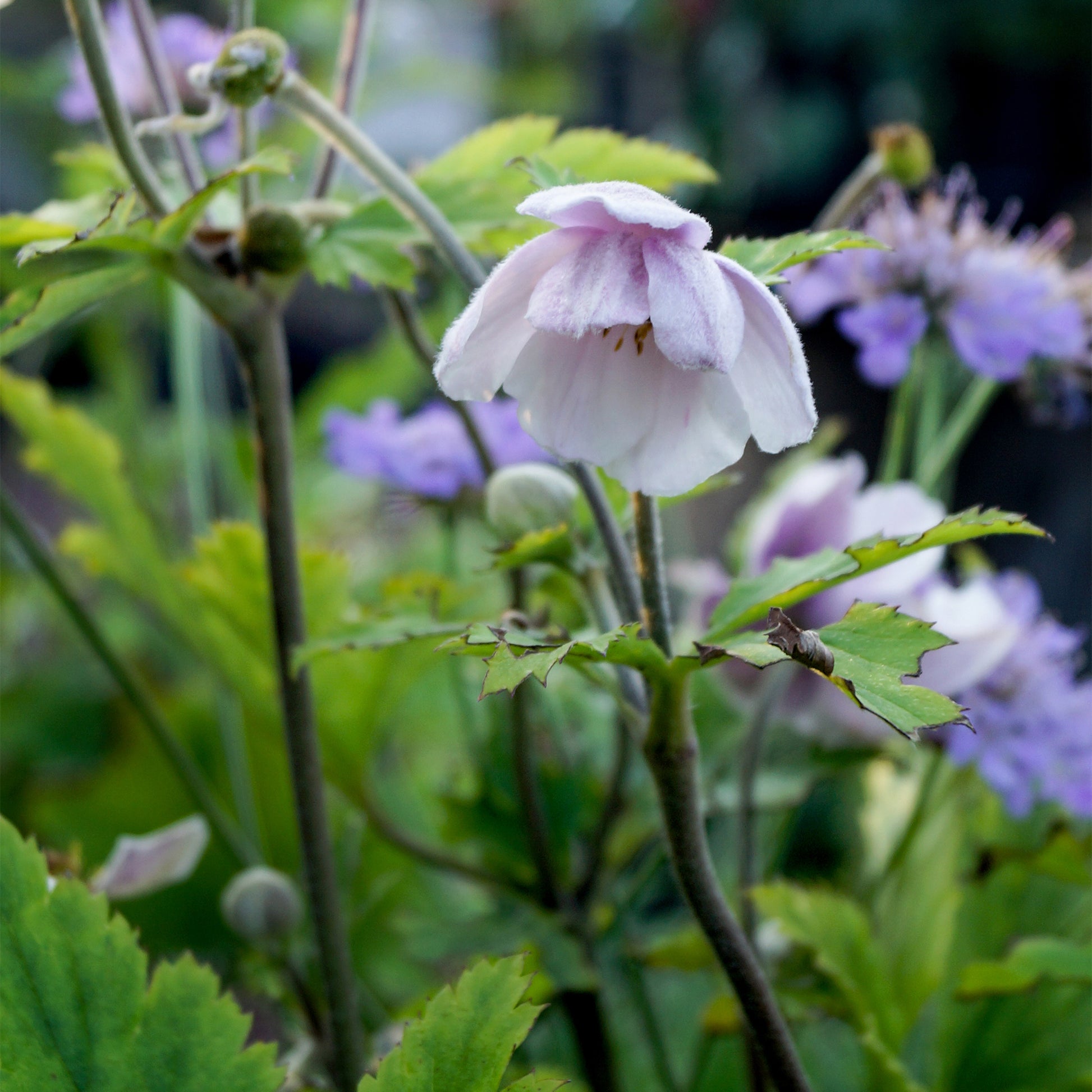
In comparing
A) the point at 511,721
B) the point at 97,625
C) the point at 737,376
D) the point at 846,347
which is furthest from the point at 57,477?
the point at 846,347

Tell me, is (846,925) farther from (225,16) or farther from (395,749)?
(225,16)

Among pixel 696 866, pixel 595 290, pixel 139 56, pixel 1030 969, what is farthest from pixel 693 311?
pixel 139 56

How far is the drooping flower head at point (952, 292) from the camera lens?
40 centimetres

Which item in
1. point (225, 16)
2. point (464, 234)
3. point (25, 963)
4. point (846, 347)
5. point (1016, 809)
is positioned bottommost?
point (846, 347)

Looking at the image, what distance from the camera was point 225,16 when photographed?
1.11 m

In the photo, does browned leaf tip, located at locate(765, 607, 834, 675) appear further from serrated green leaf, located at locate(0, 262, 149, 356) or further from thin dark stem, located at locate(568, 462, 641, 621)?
serrated green leaf, located at locate(0, 262, 149, 356)

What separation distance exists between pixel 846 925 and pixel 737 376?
0.64ft

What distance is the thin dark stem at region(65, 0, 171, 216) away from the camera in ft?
0.87

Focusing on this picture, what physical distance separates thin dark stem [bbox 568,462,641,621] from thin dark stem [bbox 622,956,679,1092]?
0.18m

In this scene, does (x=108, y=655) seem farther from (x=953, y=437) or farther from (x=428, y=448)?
(x=953, y=437)

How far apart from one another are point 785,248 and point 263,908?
0.25 m

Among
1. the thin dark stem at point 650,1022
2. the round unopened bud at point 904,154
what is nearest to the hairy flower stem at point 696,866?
the thin dark stem at point 650,1022

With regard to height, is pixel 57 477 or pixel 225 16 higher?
pixel 225 16

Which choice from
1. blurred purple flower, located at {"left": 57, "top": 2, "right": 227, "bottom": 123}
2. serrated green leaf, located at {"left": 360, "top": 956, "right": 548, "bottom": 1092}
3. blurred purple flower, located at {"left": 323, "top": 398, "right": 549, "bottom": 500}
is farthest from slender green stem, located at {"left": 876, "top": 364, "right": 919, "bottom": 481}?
blurred purple flower, located at {"left": 57, "top": 2, "right": 227, "bottom": 123}
